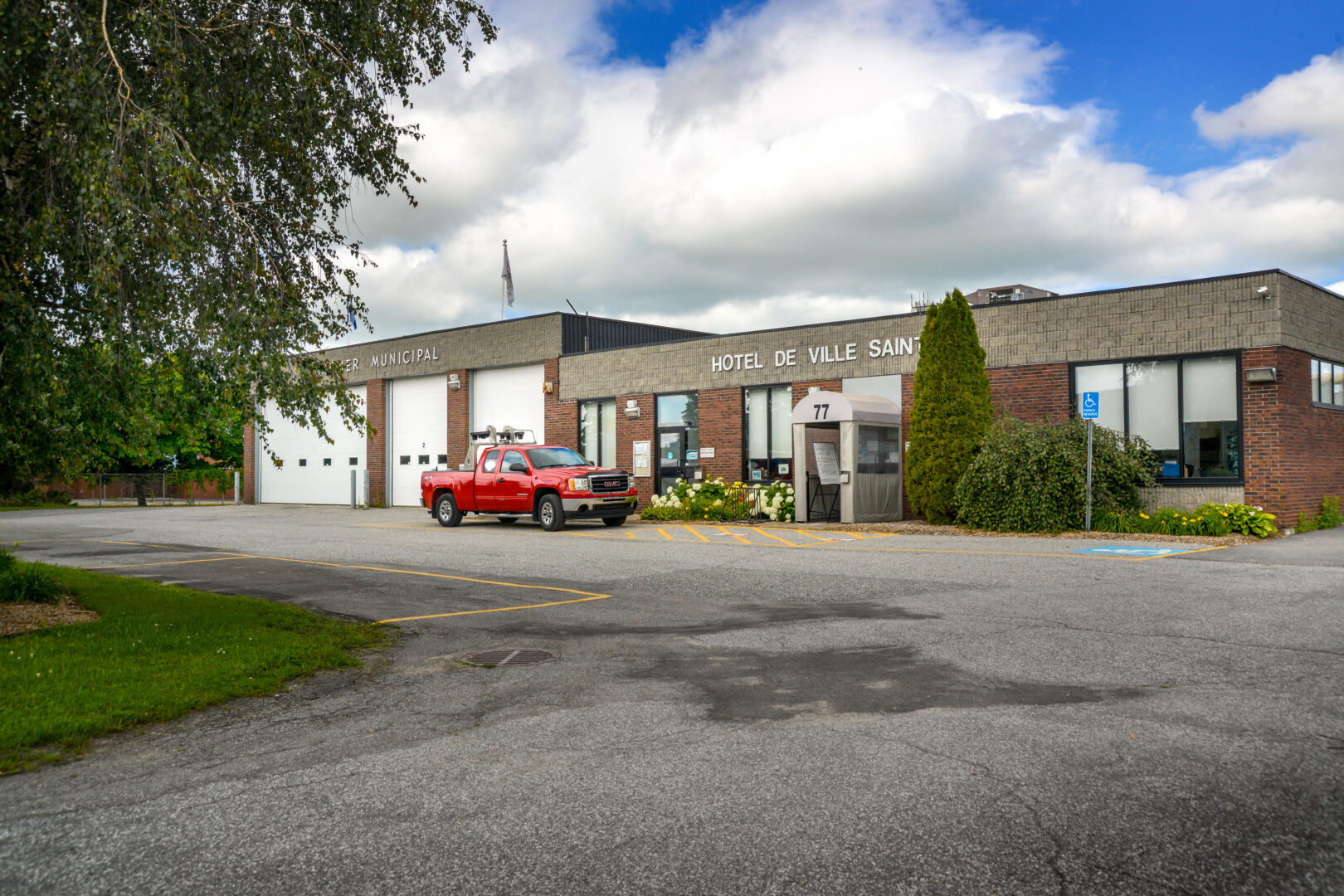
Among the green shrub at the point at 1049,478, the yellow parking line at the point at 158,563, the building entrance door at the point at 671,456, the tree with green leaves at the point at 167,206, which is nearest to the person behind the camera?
the tree with green leaves at the point at 167,206

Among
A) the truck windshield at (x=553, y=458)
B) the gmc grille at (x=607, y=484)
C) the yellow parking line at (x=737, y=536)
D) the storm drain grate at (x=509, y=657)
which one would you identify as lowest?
the storm drain grate at (x=509, y=657)

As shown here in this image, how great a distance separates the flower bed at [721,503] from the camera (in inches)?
953

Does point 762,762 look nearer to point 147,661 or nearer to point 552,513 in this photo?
point 147,661

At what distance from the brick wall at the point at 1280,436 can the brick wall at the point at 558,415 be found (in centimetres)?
1871

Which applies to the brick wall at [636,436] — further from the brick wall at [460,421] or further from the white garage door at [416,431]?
the white garage door at [416,431]

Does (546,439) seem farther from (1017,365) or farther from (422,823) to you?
(422,823)

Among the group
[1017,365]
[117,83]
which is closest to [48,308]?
[117,83]

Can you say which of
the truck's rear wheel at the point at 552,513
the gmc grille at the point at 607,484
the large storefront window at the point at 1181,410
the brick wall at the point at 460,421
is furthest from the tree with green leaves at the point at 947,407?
the brick wall at the point at 460,421

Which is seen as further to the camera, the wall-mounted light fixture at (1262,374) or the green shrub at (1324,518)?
the green shrub at (1324,518)

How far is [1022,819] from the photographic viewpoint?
400cm

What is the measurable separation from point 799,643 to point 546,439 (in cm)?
2442

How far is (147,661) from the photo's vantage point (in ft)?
23.5

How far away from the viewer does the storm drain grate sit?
7.42 metres

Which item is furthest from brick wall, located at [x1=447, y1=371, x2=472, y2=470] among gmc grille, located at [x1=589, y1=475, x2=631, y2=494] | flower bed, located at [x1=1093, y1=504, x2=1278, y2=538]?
flower bed, located at [x1=1093, y1=504, x2=1278, y2=538]
